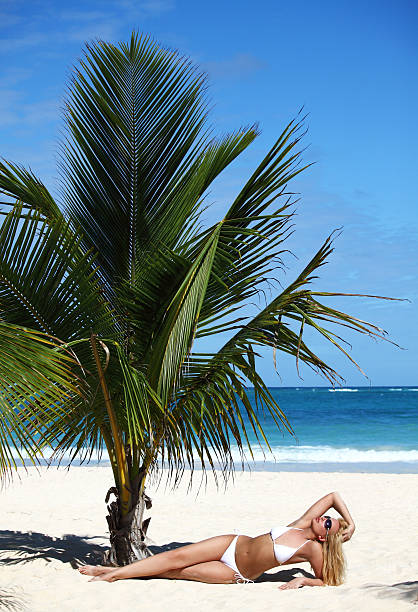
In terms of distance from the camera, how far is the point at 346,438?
82.5 ft

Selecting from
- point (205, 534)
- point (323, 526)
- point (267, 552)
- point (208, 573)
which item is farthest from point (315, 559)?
point (205, 534)

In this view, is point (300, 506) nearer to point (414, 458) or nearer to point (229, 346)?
point (229, 346)

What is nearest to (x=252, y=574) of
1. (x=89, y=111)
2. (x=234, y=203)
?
(x=234, y=203)

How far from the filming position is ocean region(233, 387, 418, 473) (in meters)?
16.7

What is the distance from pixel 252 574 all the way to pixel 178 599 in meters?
0.65

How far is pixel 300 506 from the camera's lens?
8594 mm

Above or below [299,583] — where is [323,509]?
above

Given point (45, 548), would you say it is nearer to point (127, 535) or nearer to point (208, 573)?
point (127, 535)

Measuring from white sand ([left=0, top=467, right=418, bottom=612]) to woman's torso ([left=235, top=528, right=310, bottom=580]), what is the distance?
0.46 ft

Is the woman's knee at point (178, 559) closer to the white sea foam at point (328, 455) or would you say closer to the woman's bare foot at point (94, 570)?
the woman's bare foot at point (94, 570)

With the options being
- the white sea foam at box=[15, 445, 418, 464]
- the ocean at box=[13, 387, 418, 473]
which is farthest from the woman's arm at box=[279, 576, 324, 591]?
the white sea foam at box=[15, 445, 418, 464]

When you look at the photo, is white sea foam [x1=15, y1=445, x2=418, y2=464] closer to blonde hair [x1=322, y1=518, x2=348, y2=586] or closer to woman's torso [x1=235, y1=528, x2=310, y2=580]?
woman's torso [x1=235, y1=528, x2=310, y2=580]

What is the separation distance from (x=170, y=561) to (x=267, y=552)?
697 millimetres

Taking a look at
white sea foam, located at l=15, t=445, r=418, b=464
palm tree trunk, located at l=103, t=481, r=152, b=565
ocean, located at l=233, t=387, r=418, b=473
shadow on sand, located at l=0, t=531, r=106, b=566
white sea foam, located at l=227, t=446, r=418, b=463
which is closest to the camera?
palm tree trunk, located at l=103, t=481, r=152, b=565
